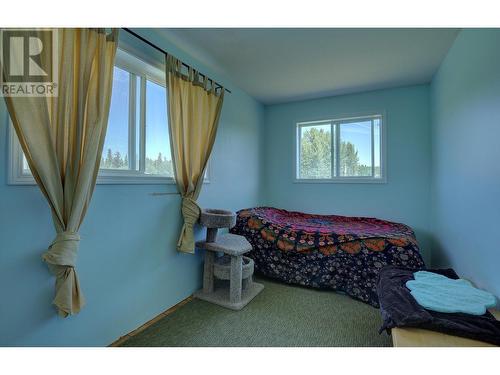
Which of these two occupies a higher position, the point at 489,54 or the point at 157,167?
the point at 489,54

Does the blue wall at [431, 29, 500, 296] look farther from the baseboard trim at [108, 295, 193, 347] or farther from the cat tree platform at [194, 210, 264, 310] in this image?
the baseboard trim at [108, 295, 193, 347]

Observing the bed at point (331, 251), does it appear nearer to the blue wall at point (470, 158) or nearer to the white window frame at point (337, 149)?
the blue wall at point (470, 158)

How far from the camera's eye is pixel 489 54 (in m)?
1.49

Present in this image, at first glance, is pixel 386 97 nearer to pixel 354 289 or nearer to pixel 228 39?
pixel 228 39

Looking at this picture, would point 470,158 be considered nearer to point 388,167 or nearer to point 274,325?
point 388,167

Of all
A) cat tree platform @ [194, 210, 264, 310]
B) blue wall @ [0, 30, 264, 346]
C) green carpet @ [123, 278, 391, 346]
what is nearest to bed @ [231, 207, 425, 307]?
green carpet @ [123, 278, 391, 346]

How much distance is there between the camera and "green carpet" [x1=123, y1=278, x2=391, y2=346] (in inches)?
66.4

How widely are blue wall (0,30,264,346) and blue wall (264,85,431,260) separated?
4.78 feet

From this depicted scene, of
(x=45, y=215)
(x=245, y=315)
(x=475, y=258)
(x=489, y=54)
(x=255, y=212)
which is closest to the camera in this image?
(x=45, y=215)

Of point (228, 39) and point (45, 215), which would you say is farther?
point (228, 39)

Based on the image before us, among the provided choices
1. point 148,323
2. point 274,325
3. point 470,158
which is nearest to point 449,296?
point 470,158

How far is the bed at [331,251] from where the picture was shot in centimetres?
227
